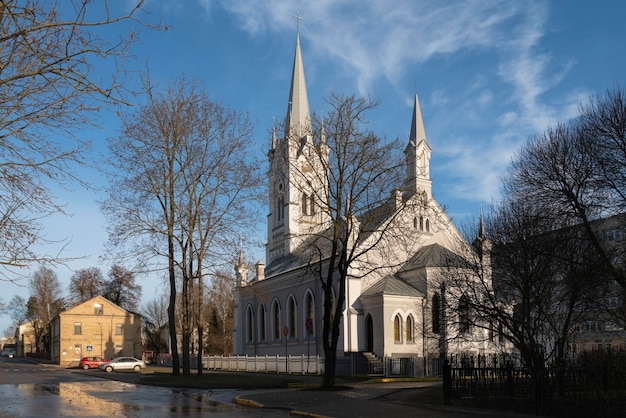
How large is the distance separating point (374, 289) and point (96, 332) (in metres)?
49.0

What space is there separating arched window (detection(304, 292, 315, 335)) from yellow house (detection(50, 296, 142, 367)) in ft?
128

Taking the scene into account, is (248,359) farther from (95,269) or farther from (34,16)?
(95,269)

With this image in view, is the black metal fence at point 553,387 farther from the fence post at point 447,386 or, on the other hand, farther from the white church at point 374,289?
the white church at point 374,289

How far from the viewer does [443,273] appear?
32.5 metres

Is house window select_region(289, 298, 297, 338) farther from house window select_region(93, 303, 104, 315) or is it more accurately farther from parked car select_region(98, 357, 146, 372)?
house window select_region(93, 303, 104, 315)

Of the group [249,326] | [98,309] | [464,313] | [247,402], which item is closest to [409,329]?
[464,313]

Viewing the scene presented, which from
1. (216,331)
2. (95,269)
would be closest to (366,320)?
(216,331)

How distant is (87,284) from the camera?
99.8 metres

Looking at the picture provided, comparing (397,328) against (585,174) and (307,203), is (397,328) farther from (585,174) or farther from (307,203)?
(585,174)

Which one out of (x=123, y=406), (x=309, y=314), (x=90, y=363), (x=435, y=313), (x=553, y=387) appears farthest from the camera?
(x=90, y=363)

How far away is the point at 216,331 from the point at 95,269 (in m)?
26.9

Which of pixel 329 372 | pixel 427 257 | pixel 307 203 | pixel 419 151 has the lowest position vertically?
pixel 329 372

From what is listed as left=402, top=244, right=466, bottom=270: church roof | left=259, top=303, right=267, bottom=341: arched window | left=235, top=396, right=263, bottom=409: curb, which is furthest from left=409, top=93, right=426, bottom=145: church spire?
left=235, top=396, right=263, bottom=409: curb

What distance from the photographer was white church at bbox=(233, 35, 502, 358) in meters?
32.9
